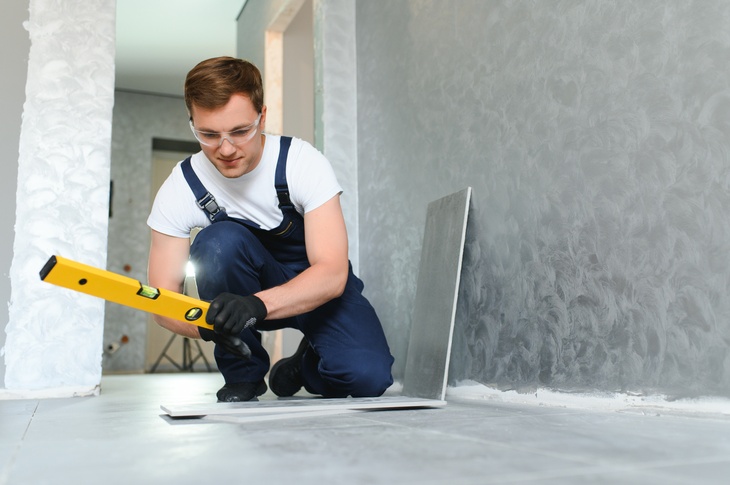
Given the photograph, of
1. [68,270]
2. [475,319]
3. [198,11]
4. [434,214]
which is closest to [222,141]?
[68,270]

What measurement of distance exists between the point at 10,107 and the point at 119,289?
4.78ft

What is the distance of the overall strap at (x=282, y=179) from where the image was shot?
179 cm

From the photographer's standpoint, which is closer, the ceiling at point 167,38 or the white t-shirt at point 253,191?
the white t-shirt at point 253,191

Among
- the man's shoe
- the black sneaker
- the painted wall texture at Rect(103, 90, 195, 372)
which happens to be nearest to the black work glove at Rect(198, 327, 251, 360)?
the man's shoe

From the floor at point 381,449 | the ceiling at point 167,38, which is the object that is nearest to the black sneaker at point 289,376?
the floor at point 381,449

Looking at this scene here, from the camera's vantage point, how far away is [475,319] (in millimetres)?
1869

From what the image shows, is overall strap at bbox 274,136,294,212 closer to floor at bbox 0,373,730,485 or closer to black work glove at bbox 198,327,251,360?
black work glove at bbox 198,327,251,360

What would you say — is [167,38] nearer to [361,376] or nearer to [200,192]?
[200,192]

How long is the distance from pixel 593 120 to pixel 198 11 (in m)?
4.43

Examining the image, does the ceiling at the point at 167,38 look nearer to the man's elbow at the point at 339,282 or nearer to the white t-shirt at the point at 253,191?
the white t-shirt at the point at 253,191

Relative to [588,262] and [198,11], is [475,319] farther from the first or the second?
[198,11]

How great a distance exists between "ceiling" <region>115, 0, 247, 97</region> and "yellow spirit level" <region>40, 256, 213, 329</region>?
4184 mm

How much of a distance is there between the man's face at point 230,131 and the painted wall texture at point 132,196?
4943mm

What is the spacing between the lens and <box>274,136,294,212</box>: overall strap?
1794 mm
